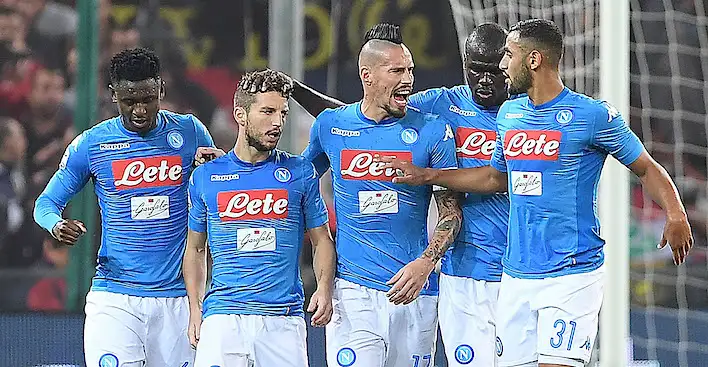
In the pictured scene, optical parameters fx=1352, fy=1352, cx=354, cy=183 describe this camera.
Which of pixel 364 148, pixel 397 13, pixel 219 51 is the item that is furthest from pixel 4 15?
pixel 364 148

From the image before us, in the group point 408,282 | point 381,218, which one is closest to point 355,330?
point 408,282

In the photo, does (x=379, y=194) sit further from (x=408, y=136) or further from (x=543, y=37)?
(x=543, y=37)

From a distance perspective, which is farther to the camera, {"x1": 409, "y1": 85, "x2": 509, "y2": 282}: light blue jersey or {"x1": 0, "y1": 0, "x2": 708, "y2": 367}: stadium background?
{"x1": 0, "y1": 0, "x2": 708, "y2": 367}: stadium background

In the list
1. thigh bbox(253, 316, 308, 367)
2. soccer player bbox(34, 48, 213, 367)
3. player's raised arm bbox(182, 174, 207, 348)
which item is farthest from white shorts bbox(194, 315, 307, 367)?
soccer player bbox(34, 48, 213, 367)

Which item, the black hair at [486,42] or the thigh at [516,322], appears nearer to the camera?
the thigh at [516,322]

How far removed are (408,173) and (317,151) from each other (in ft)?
1.66

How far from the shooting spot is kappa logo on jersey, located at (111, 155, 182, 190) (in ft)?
19.0

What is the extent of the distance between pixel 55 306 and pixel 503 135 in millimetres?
4566

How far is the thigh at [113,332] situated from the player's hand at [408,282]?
3.82 ft

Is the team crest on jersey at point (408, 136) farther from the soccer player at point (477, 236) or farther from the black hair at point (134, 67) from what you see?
the black hair at point (134, 67)

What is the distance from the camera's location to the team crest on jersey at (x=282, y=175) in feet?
17.7

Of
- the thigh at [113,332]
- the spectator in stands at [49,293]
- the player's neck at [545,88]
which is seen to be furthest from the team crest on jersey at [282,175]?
the spectator in stands at [49,293]

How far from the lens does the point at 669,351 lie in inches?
316

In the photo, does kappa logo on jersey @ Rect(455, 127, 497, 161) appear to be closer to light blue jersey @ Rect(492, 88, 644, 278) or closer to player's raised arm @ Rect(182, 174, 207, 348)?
light blue jersey @ Rect(492, 88, 644, 278)
